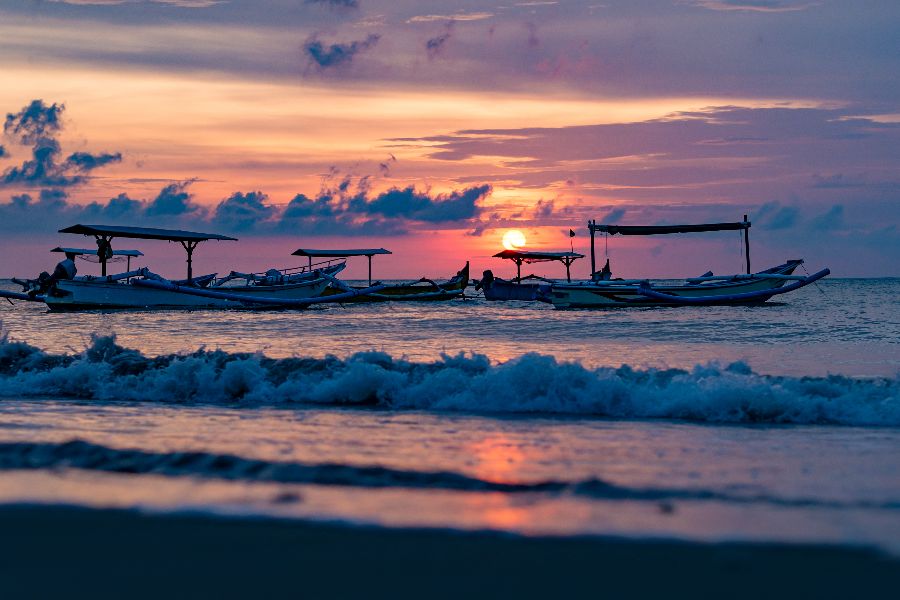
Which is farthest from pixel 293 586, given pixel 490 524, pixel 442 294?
pixel 442 294

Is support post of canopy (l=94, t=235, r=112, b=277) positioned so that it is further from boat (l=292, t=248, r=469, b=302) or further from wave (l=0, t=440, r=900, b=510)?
wave (l=0, t=440, r=900, b=510)

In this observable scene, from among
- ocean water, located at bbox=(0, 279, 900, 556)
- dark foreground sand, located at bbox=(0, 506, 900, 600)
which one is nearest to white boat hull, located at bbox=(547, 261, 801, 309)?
ocean water, located at bbox=(0, 279, 900, 556)

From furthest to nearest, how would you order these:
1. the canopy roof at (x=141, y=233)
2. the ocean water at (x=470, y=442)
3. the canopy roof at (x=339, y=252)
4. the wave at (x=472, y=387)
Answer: the canopy roof at (x=339, y=252)
the canopy roof at (x=141, y=233)
the wave at (x=472, y=387)
the ocean water at (x=470, y=442)

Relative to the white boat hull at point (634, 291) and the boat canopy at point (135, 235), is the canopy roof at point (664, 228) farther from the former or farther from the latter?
the boat canopy at point (135, 235)

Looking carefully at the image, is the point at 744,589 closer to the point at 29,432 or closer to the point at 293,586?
the point at 293,586

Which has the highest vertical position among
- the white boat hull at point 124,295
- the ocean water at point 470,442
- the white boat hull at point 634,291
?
the white boat hull at point 124,295

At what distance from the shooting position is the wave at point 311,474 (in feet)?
20.8

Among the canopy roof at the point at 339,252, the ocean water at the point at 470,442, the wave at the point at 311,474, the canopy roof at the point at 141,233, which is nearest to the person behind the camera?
the ocean water at the point at 470,442

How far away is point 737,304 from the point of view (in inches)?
1946

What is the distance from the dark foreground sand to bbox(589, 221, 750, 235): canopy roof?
42.5 metres

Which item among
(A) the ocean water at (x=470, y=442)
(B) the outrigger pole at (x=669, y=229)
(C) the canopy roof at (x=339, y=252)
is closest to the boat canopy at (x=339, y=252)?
(C) the canopy roof at (x=339, y=252)

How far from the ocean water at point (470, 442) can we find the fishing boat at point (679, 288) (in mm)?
26045

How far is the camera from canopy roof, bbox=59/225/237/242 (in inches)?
1667

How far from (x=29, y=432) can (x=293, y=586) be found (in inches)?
239
